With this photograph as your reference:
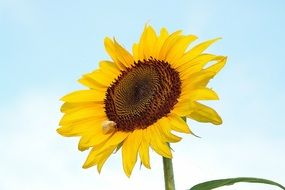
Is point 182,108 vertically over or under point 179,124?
over

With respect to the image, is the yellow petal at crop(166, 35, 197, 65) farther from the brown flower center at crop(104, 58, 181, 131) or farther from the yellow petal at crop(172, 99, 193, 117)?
the yellow petal at crop(172, 99, 193, 117)

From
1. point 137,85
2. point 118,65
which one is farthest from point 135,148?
point 118,65

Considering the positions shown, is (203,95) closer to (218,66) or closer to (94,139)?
(218,66)

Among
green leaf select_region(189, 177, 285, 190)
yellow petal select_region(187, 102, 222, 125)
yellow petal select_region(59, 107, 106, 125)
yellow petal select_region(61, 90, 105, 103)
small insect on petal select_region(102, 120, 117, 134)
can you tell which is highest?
yellow petal select_region(61, 90, 105, 103)

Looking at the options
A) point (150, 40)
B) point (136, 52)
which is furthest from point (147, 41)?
point (136, 52)

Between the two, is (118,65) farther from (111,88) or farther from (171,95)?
(171,95)

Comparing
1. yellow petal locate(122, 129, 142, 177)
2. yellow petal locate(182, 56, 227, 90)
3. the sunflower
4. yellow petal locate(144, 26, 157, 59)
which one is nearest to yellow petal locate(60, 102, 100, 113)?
the sunflower

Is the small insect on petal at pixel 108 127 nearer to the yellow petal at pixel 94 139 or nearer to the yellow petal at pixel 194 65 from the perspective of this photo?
the yellow petal at pixel 94 139

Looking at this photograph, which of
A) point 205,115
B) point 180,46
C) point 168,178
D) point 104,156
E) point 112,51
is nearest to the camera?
point 168,178
